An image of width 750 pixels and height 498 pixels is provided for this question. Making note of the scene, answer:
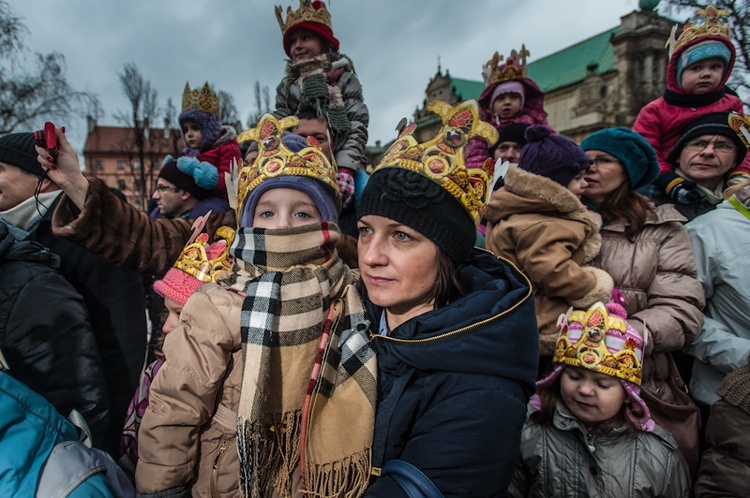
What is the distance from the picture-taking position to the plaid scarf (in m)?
1.41

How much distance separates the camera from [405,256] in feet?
5.07

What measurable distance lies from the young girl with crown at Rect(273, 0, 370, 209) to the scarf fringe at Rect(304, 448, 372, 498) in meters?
2.23

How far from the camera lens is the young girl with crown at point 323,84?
3445 millimetres

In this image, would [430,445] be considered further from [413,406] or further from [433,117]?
[433,117]

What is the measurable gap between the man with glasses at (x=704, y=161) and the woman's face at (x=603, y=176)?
0.83 m

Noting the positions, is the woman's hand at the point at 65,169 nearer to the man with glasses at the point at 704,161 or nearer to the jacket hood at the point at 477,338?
the jacket hood at the point at 477,338

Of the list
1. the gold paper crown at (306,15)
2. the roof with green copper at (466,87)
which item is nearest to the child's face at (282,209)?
the gold paper crown at (306,15)

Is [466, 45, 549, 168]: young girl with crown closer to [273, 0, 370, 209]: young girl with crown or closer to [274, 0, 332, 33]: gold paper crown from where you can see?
[273, 0, 370, 209]: young girl with crown

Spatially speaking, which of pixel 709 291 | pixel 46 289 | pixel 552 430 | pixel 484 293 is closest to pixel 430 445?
pixel 484 293

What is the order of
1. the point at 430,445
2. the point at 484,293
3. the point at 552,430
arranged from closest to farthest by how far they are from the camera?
the point at 430,445 → the point at 484,293 → the point at 552,430

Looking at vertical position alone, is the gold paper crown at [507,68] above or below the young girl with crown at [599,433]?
above

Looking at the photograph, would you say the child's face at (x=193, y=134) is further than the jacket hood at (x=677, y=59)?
Yes

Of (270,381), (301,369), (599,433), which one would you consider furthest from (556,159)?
(270,381)

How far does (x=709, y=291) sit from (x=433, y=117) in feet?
7.58
